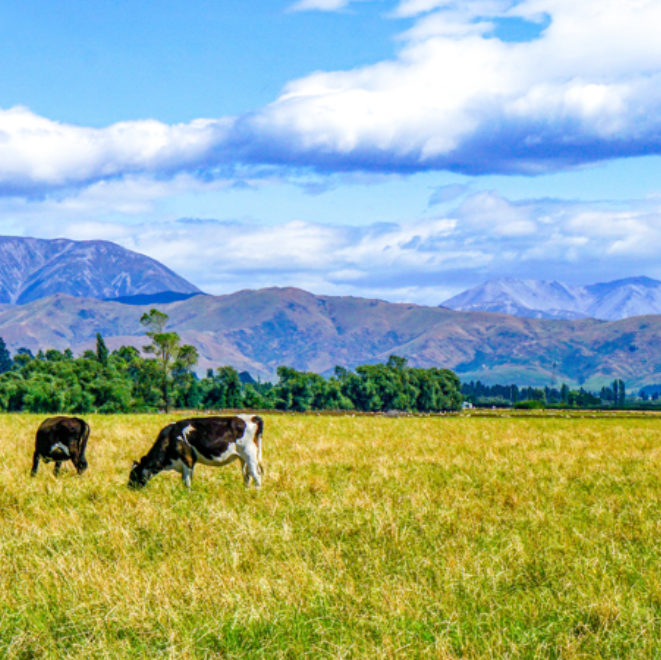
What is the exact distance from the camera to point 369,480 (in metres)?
16.3

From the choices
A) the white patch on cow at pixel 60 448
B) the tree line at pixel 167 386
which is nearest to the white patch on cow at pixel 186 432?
the white patch on cow at pixel 60 448

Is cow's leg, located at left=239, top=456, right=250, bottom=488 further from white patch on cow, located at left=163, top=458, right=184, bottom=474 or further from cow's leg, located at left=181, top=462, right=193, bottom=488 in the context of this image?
white patch on cow, located at left=163, top=458, right=184, bottom=474

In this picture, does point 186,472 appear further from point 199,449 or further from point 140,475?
point 140,475

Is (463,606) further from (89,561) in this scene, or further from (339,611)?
(89,561)

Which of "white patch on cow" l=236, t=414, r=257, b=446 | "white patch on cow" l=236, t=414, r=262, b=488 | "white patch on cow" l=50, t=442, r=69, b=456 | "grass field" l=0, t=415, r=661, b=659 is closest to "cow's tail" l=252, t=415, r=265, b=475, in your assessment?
"white patch on cow" l=236, t=414, r=262, b=488

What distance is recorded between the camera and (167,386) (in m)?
112

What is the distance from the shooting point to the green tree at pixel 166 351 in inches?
4264

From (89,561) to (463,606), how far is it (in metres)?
5.26

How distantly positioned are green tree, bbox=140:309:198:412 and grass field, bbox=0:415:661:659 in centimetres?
9188

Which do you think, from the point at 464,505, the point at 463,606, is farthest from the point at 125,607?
the point at 464,505

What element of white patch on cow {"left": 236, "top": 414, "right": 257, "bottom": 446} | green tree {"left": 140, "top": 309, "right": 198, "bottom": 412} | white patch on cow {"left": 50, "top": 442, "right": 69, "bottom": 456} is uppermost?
green tree {"left": 140, "top": 309, "right": 198, "bottom": 412}

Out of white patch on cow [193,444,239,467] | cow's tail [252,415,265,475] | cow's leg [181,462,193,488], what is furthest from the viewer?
cow's tail [252,415,265,475]

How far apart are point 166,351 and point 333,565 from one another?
104 meters

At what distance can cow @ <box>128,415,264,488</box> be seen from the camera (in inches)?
647
